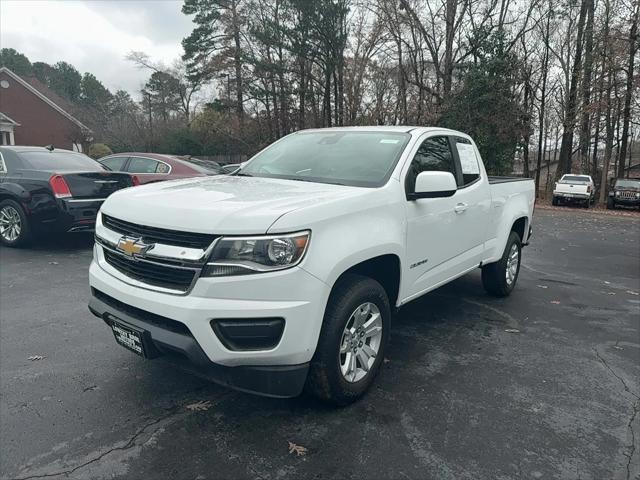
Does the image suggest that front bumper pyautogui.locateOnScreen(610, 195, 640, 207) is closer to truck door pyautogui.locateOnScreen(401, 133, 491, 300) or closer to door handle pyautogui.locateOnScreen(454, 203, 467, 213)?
truck door pyautogui.locateOnScreen(401, 133, 491, 300)

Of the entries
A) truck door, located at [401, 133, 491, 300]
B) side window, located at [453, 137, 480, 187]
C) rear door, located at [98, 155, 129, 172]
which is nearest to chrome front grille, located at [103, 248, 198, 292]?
truck door, located at [401, 133, 491, 300]

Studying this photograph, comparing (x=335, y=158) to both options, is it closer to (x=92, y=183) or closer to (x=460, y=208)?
(x=460, y=208)

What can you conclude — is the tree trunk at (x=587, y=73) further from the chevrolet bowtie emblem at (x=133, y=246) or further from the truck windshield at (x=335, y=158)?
the chevrolet bowtie emblem at (x=133, y=246)

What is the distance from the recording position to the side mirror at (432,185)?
3371 mm

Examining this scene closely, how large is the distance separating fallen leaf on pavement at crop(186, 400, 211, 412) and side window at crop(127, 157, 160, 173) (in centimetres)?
774

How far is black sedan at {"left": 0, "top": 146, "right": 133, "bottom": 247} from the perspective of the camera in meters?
7.01

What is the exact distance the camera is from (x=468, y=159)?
15.9ft

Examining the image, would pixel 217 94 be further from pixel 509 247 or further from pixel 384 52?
pixel 509 247

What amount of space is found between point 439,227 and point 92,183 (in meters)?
5.72

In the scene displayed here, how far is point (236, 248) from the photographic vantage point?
8.05 feet

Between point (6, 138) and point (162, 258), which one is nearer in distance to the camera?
point (162, 258)

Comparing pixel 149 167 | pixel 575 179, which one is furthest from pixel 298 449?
pixel 575 179

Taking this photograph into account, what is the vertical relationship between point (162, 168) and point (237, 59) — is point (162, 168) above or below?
below

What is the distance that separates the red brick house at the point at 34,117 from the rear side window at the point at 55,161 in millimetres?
28679
